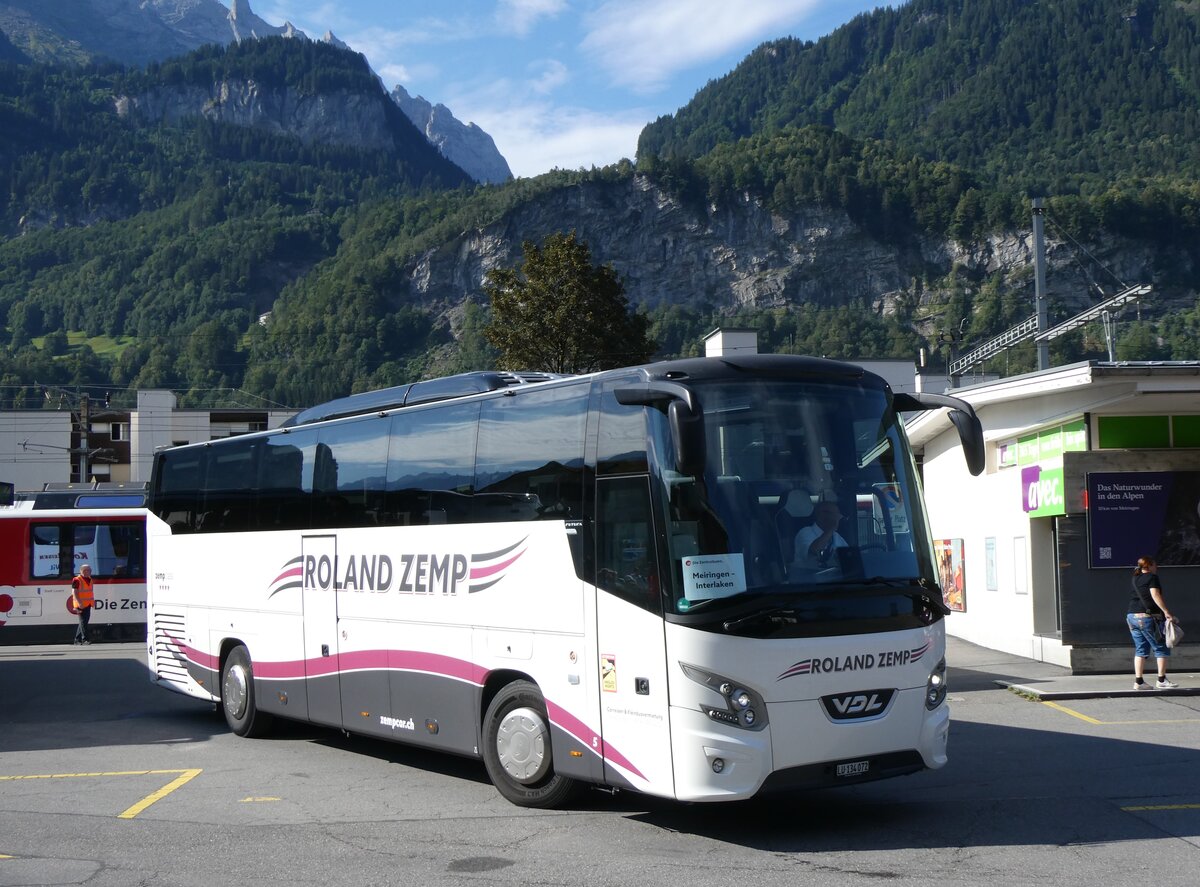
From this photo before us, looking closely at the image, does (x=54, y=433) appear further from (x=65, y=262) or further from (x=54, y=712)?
(x=65, y=262)

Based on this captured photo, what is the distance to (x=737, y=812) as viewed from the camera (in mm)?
9234

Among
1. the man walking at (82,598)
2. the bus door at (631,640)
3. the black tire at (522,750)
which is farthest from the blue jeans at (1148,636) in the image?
the man walking at (82,598)

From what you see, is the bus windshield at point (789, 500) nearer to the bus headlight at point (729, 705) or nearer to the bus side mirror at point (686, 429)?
the bus side mirror at point (686, 429)

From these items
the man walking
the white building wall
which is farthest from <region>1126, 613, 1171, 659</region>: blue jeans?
the man walking

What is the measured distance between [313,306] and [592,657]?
13729 cm

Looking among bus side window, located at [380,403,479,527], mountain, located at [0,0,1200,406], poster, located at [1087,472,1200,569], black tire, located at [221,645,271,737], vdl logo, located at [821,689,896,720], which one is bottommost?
black tire, located at [221,645,271,737]

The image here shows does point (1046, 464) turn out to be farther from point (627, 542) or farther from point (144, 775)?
point (144, 775)

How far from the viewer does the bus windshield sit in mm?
7891

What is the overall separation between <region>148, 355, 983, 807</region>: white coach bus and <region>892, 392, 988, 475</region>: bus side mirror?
0.04 metres

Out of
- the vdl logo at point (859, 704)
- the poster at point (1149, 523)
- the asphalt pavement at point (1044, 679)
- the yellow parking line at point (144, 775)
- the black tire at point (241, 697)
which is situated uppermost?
the poster at point (1149, 523)

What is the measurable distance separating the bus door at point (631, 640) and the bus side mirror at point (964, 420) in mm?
2280

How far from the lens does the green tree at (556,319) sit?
33000 mm

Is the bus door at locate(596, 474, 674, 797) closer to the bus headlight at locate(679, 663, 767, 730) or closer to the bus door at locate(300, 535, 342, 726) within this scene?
the bus headlight at locate(679, 663, 767, 730)

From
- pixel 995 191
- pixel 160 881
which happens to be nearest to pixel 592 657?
pixel 160 881
